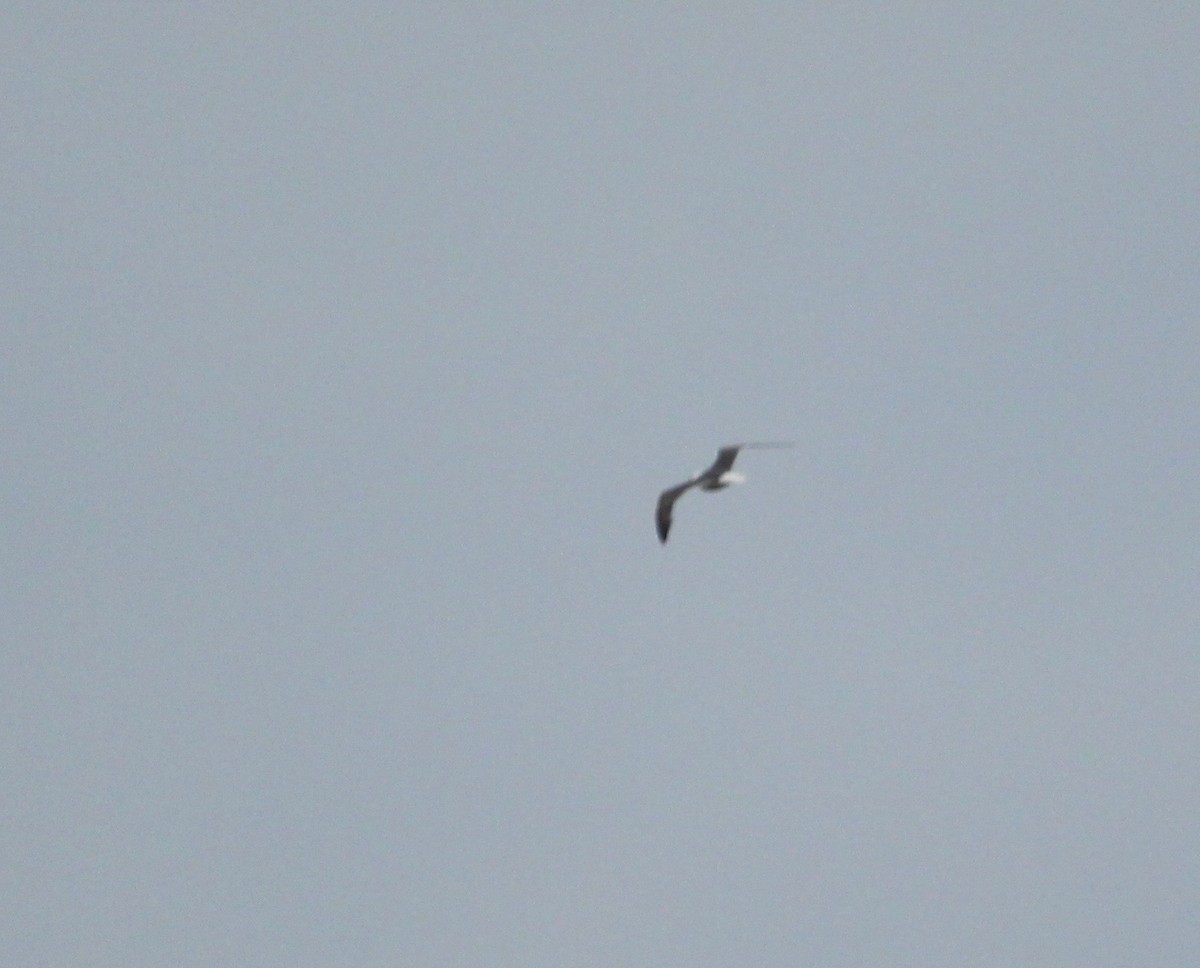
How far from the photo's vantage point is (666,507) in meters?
99.9

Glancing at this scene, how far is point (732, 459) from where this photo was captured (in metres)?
98.1

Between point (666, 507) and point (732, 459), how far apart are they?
9.53ft
